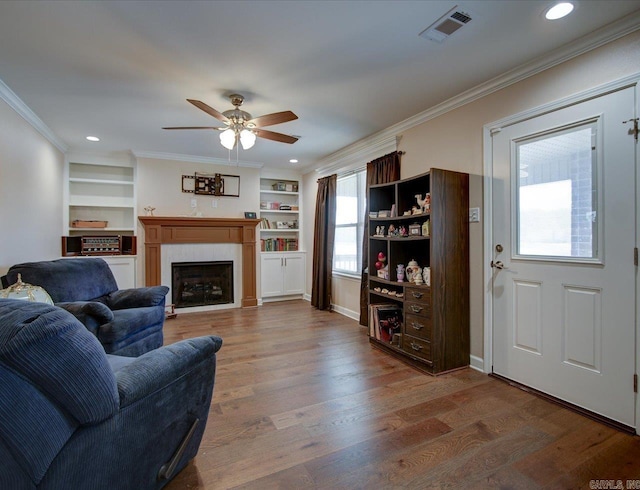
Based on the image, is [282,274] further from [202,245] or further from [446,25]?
[446,25]

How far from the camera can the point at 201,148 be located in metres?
4.55

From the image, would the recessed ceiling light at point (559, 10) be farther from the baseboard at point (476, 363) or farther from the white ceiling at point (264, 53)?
the baseboard at point (476, 363)

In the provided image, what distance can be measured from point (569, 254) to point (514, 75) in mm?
1436

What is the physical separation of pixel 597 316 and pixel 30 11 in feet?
12.9

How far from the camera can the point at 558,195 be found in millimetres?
2229

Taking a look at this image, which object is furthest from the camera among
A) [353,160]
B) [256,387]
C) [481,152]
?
[353,160]

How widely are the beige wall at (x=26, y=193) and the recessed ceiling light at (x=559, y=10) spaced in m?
4.23

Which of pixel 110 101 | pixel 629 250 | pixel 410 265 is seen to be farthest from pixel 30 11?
pixel 629 250

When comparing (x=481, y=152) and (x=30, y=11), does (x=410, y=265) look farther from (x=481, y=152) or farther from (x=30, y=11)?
(x=30, y=11)

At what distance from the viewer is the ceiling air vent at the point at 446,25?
1.83 m

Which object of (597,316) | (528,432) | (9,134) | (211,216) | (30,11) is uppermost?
(30,11)

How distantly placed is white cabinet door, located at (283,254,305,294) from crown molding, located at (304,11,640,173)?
233cm

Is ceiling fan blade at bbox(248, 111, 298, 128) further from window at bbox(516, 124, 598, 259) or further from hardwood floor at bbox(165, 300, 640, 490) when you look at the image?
hardwood floor at bbox(165, 300, 640, 490)

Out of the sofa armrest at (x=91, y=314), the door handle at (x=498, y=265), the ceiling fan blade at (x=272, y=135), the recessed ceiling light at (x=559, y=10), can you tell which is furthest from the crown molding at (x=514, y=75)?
the sofa armrest at (x=91, y=314)
